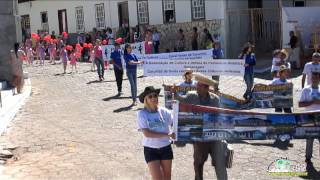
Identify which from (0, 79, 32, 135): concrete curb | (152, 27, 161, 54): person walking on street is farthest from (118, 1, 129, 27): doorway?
(0, 79, 32, 135): concrete curb

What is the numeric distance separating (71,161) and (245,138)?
3.76 meters

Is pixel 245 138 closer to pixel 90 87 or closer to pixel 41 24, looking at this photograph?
pixel 90 87

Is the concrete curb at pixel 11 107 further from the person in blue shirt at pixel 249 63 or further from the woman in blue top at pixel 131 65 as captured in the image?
the person in blue shirt at pixel 249 63

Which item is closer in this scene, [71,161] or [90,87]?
[71,161]

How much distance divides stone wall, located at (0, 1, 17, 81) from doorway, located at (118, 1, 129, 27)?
46.3 ft

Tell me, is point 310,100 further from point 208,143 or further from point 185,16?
point 185,16

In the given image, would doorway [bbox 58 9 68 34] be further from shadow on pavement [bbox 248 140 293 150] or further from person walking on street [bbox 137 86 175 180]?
person walking on street [bbox 137 86 175 180]

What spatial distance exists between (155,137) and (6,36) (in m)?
13.8

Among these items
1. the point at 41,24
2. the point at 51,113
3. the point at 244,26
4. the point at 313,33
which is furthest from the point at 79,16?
the point at 51,113

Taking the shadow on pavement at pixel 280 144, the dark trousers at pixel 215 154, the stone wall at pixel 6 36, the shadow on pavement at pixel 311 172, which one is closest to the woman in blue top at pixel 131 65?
the stone wall at pixel 6 36

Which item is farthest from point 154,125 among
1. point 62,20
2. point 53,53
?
point 62,20

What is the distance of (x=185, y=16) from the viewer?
2934 centimetres

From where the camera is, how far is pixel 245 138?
685cm

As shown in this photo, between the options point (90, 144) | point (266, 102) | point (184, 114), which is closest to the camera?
point (184, 114)
